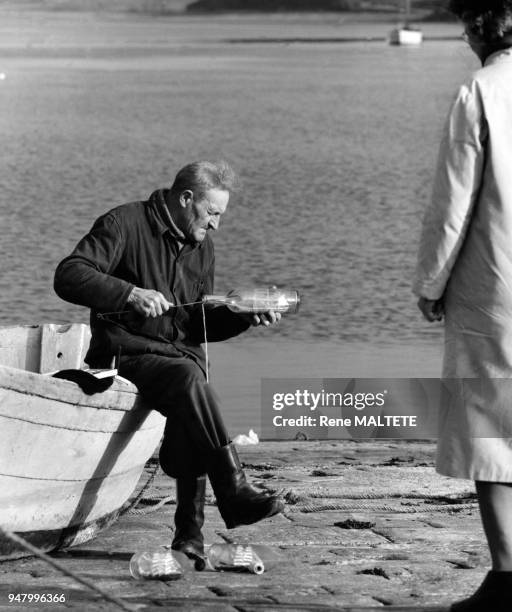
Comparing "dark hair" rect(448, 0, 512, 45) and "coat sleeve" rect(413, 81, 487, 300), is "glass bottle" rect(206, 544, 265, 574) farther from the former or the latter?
"dark hair" rect(448, 0, 512, 45)

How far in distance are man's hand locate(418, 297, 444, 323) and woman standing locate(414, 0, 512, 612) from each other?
5 cm

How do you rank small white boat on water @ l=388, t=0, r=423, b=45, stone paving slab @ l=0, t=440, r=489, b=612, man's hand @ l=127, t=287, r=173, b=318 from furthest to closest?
small white boat on water @ l=388, t=0, r=423, b=45 < man's hand @ l=127, t=287, r=173, b=318 < stone paving slab @ l=0, t=440, r=489, b=612

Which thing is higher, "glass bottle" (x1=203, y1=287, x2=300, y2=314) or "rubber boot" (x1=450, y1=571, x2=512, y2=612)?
"glass bottle" (x1=203, y1=287, x2=300, y2=314)

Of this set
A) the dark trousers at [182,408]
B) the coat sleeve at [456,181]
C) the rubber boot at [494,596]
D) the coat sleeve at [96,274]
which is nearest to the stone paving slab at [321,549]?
the rubber boot at [494,596]

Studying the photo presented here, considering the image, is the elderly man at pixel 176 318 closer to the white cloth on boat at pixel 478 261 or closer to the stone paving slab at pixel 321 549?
the stone paving slab at pixel 321 549

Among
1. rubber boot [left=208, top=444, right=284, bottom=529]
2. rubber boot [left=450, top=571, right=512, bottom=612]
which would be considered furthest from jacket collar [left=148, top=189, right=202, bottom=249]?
rubber boot [left=450, top=571, right=512, bottom=612]

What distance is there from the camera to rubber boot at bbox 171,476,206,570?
5430mm

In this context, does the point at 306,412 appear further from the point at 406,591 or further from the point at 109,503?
the point at 406,591

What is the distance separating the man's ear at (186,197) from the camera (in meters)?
5.79

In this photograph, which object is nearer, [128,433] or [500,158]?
[500,158]

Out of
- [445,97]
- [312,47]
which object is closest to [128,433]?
[445,97]

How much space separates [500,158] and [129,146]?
2908 centimetres

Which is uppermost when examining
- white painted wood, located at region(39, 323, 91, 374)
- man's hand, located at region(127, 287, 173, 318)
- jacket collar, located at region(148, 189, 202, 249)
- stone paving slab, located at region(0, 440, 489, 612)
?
jacket collar, located at region(148, 189, 202, 249)

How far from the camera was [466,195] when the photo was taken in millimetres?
4355
